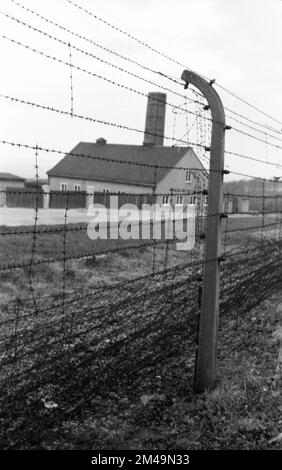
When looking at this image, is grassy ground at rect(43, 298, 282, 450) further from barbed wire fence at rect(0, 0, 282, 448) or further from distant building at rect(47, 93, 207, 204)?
distant building at rect(47, 93, 207, 204)

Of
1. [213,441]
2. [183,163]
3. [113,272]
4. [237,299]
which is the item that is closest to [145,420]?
[213,441]

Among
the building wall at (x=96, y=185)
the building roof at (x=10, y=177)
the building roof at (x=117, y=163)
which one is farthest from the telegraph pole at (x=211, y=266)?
the building roof at (x=10, y=177)

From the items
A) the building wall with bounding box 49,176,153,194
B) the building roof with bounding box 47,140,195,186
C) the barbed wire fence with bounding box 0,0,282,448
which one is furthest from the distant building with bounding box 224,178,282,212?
the building wall with bounding box 49,176,153,194

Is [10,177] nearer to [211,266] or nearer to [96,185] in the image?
[96,185]

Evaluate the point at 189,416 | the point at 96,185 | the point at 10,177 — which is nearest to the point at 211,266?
the point at 189,416

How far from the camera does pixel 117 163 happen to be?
46344 millimetres

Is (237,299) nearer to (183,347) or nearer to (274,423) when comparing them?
(183,347)

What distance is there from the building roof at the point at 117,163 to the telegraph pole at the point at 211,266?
33156 mm

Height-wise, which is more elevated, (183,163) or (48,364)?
(183,163)

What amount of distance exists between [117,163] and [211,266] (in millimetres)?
41782

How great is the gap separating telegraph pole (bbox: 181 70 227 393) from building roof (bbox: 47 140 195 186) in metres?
33.2

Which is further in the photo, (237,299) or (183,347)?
(237,299)
